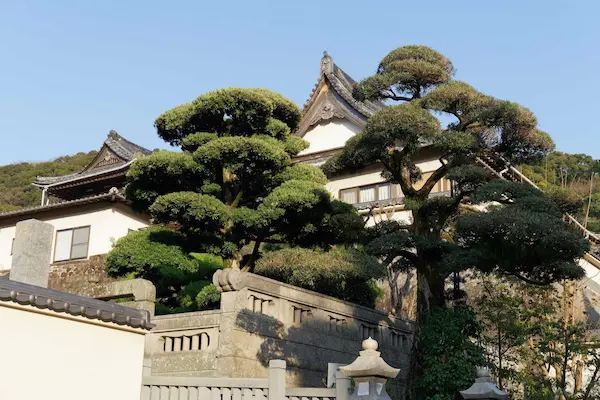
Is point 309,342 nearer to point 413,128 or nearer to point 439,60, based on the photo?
point 413,128

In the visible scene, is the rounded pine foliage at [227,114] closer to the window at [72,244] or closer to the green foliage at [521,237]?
the green foliage at [521,237]

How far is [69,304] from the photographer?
9.63m

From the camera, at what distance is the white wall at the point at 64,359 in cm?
916

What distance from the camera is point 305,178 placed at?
19.1 meters

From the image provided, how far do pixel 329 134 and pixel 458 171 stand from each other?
1649cm

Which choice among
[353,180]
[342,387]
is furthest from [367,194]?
[342,387]

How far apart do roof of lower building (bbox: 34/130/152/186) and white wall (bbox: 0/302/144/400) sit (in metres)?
22.9

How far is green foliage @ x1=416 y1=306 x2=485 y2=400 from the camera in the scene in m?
13.7

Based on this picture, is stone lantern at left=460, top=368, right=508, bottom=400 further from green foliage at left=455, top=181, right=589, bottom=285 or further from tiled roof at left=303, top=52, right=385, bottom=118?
tiled roof at left=303, top=52, right=385, bottom=118

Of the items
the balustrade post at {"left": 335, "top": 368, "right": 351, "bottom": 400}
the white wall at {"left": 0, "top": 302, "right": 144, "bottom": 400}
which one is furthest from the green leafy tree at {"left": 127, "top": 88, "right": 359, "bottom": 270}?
the balustrade post at {"left": 335, "top": 368, "right": 351, "bottom": 400}

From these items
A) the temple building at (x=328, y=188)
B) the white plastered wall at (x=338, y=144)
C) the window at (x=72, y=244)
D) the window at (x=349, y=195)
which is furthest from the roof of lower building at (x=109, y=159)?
the window at (x=349, y=195)

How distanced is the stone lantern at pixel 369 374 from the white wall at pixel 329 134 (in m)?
21.0

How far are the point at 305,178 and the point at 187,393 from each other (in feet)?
30.6


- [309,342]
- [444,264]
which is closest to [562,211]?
[444,264]
